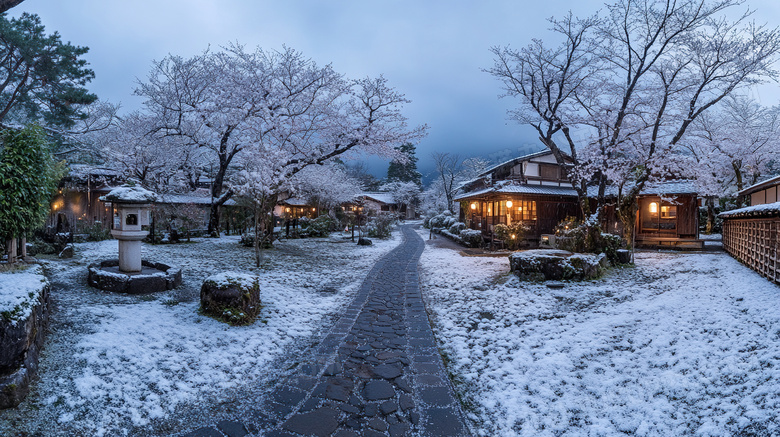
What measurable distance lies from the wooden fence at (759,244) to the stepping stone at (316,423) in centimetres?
998

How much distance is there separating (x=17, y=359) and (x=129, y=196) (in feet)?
16.4

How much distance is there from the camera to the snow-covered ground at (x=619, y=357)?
340 cm

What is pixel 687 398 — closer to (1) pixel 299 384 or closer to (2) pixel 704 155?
(1) pixel 299 384

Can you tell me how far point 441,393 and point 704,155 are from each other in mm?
26036

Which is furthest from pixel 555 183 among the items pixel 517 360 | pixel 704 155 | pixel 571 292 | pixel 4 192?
pixel 4 192

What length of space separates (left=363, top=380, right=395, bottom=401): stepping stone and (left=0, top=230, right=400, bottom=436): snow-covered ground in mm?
1214

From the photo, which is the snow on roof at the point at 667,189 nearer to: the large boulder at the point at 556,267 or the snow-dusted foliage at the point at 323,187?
the large boulder at the point at 556,267

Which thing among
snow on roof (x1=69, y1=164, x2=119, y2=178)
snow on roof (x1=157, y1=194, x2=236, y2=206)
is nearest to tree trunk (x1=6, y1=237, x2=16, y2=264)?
snow on roof (x1=157, y1=194, x2=236, y2=206)

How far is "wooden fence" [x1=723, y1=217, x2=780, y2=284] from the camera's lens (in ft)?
25.7

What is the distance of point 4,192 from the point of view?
614cm

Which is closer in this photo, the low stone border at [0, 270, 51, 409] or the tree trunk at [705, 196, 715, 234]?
the low stone border at [0, 270, 51, 409]

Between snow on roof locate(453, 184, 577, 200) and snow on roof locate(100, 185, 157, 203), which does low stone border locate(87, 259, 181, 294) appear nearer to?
snow on roof locate(100, 185, 157, 203)

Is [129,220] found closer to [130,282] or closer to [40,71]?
[130,282]

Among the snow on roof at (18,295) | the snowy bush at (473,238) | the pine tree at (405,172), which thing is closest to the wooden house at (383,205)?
the pine tree at (405,172)
